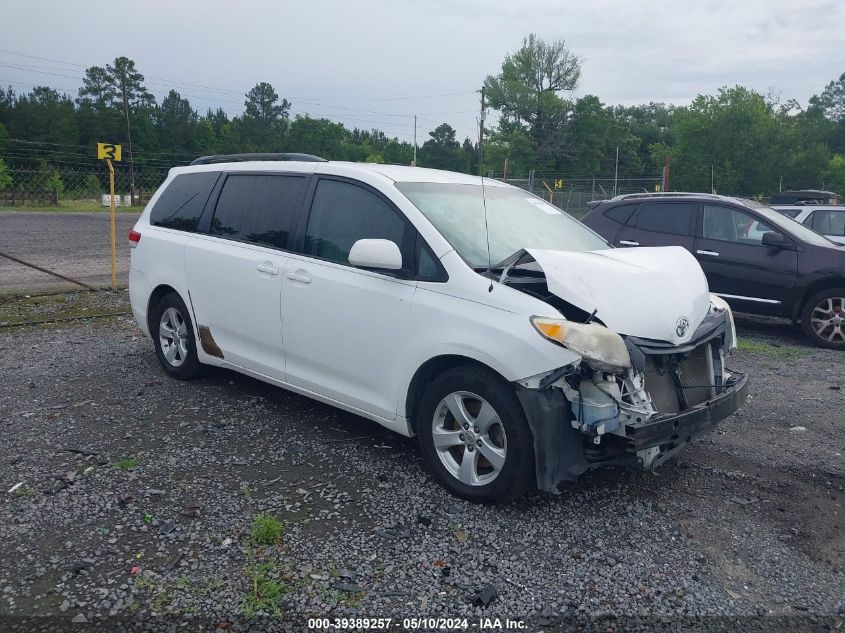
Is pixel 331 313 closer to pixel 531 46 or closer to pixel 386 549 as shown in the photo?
pixel 386 549

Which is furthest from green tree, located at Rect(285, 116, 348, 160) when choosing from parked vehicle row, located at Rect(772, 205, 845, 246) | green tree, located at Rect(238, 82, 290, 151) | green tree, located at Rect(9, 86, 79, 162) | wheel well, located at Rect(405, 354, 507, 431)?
wheel well, located at Rect(405, 354, 507, 431)

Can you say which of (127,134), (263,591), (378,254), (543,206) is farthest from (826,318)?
(127,134)

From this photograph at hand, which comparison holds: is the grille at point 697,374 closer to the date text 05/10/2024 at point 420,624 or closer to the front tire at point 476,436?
the front tire at point 476,436

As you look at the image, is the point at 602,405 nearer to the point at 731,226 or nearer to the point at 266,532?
the point at 266,532

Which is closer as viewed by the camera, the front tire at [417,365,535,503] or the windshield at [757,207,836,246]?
the front tire at [417,365,535,503]

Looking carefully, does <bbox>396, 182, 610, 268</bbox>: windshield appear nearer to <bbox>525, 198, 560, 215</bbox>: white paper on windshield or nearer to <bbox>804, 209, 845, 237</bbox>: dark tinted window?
<bbox>525, 198, 560, 215</bbox>: white paper on windshield

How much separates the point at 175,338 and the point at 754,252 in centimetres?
678

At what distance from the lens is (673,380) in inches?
160

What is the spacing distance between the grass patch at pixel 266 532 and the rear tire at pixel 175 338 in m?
2.64

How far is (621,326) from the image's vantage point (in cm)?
382

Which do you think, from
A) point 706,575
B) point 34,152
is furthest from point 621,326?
point 34,152

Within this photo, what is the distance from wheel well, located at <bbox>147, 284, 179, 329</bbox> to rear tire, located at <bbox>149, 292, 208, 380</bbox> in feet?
0.09

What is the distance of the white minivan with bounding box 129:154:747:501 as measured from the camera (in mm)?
3713

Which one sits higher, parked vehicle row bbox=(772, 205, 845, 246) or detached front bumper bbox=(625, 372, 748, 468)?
parked vehicle row bbox=(772, 205, 845, 246)
